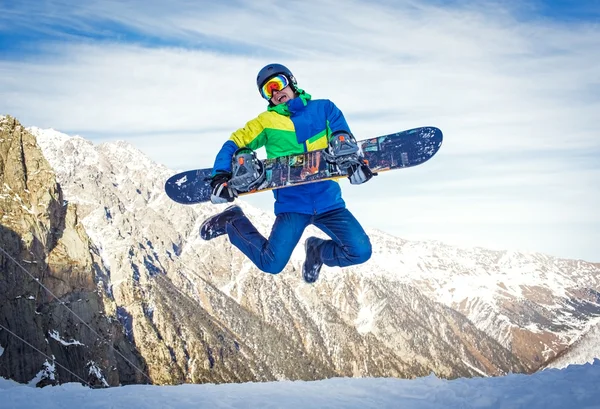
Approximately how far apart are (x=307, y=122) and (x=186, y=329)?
582 feet

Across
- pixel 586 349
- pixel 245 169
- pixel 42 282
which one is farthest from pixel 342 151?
pixel 42 282

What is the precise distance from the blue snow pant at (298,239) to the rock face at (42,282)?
68.7 meters

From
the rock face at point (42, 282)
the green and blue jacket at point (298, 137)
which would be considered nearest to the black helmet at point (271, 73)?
the green and blue jacket at point (298, 137)

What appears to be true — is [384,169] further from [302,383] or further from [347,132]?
[302,383]

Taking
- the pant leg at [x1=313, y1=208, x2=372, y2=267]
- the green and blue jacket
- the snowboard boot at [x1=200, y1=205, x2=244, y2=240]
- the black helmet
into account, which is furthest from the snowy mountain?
the black helmet

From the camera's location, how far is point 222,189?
7.91m

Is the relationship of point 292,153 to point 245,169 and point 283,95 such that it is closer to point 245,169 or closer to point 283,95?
point 245,169

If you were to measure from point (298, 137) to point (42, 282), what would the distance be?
86937 mm

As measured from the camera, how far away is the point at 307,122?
7.87 metres

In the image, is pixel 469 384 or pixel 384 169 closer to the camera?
pixel 469 384

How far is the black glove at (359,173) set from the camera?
7.73m

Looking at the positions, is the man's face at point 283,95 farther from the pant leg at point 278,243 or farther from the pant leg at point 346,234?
the pant leg at point 346,234

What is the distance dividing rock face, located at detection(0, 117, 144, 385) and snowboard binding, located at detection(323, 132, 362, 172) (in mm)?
70029

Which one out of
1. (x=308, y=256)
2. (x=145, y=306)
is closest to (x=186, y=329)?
(x=145, y=306)
